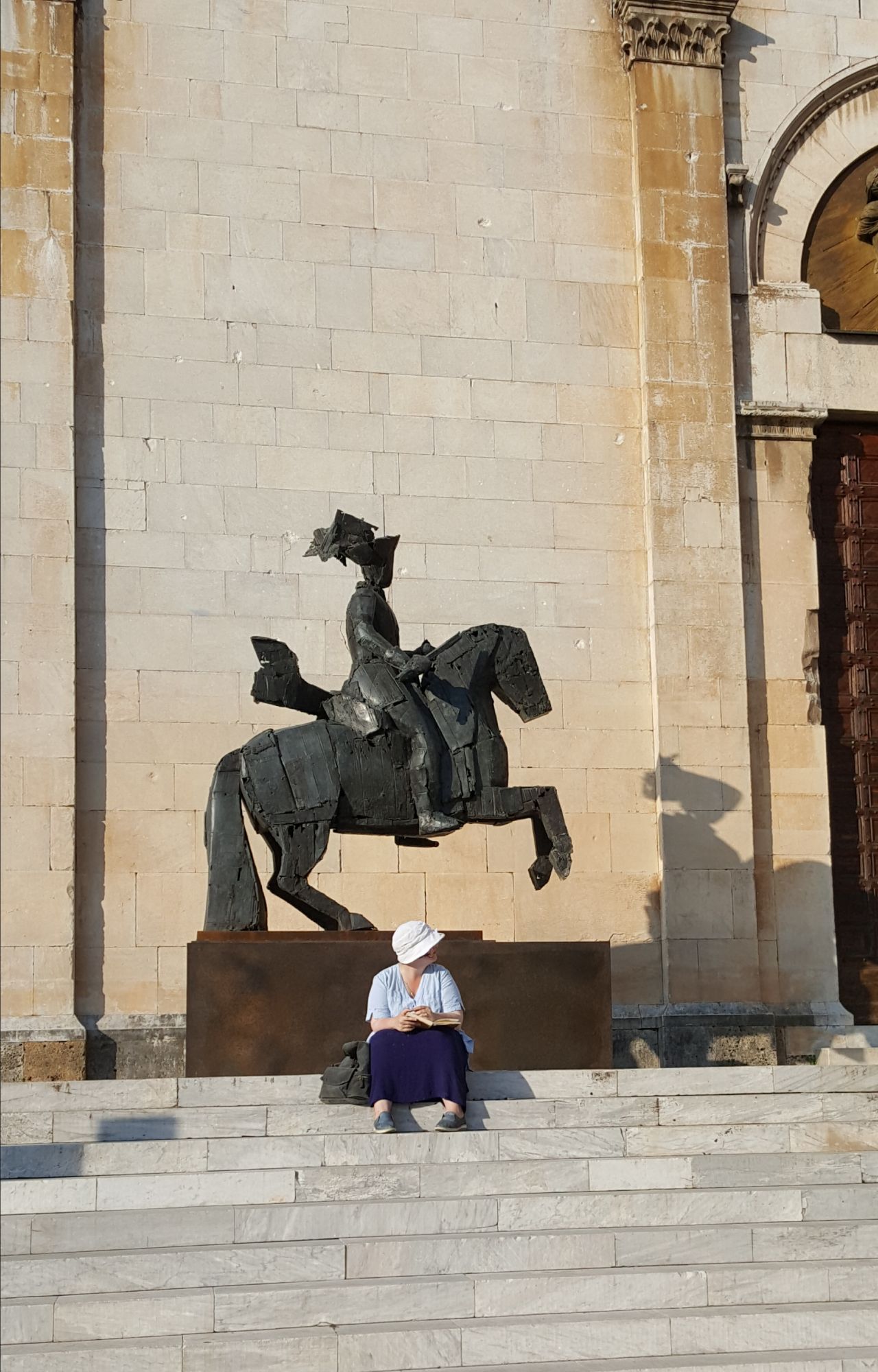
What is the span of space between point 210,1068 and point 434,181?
9.01 m

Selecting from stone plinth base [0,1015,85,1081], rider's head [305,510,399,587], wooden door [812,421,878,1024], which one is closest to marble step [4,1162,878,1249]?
rider's head [305,510,399,587]

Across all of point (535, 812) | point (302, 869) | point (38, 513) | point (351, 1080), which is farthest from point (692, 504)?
point (351, 1080)

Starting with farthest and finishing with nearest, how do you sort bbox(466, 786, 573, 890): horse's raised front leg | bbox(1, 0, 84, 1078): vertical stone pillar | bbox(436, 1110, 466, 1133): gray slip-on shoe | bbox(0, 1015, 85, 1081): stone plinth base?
bbox(1, 0, 84, 1078): vertical stone pillar
bbox(0, 1015, 85, 1081): stone plinth base
bbox(466, 786, 573, 890): horse's raised front leg
bbox(436, 1110, 466, 1133): gray slip-on shoe

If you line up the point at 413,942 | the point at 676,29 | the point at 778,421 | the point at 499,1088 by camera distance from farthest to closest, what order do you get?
the point at 676,29, the point at 778,421, the point at 499,1088, the point at 413,942

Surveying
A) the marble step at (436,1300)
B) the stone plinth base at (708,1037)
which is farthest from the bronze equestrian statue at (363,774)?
the marble step at (436,1300)

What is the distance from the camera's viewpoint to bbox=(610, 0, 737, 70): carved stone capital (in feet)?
61.6

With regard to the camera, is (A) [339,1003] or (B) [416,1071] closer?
(B) [416,1071]

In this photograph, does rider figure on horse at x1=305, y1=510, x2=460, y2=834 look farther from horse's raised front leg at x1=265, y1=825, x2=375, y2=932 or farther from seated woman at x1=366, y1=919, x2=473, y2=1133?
seated woman at x1=366, y1=919, x2=473, y2=1133

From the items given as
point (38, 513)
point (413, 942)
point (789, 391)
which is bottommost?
point (413, 942)

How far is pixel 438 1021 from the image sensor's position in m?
10.9

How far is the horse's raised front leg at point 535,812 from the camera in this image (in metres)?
14.1

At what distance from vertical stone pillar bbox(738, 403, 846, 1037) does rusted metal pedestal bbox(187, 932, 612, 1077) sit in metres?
4.48

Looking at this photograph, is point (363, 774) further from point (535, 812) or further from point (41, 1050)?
point (41, 1050)

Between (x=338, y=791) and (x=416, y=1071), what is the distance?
3432 millimetres
